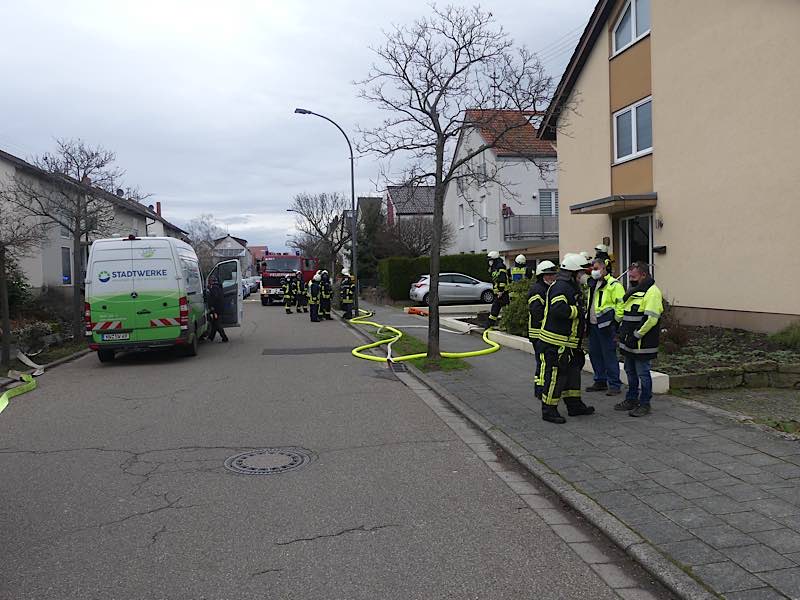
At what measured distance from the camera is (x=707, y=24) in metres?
12.6

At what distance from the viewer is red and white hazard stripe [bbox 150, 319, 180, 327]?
12.9 m

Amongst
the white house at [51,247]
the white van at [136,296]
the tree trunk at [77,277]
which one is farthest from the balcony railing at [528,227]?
the white van at [136,296]

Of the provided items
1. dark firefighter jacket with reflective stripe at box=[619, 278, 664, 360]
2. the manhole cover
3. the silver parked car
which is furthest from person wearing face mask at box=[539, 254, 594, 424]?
the silver parked car

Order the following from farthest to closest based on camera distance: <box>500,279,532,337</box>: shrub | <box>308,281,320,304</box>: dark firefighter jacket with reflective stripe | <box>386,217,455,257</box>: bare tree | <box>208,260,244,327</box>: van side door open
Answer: <box>386,217,455,257</box>: bare tree → <box>308,281,320,304</box>: dark firefighter jacket with reflective stripe → <box>208,260,244,327</box>: van side door open → <box>500,279,532,337</box>: shrub

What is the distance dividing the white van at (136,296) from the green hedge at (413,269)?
61.9ft

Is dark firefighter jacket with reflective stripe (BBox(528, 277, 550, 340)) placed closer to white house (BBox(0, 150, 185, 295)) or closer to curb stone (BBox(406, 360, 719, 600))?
curb stone (BBox(406, 360, 719, 600))

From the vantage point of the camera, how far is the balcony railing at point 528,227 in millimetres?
32438

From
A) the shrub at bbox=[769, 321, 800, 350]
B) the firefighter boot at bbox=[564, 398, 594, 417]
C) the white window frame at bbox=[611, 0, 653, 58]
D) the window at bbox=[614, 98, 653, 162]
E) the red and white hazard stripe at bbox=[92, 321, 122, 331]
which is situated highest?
the white window frame at bbox=[611, 0, 653, 58]

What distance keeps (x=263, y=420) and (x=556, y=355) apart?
10.8 ft

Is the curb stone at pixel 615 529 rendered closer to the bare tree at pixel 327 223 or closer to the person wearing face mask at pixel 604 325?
the person wearing face mask at pixel 604 325

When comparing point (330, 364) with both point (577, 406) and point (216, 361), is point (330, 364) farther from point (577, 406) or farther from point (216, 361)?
point (577, 406)

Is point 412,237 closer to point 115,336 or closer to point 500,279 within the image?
point 500,279

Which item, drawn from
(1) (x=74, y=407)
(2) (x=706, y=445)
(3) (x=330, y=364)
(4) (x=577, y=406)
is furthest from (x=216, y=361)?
(2) (x=706, y=445)

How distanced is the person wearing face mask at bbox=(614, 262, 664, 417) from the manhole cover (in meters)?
3.42
